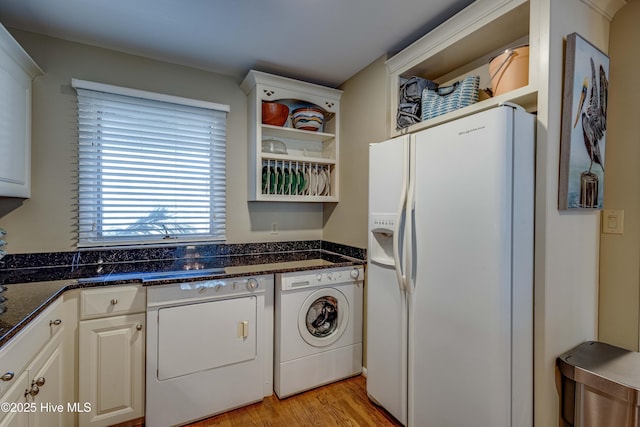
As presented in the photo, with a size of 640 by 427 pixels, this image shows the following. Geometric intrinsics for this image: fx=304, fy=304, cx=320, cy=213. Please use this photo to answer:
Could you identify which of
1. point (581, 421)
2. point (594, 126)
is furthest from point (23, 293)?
point (594, 126)

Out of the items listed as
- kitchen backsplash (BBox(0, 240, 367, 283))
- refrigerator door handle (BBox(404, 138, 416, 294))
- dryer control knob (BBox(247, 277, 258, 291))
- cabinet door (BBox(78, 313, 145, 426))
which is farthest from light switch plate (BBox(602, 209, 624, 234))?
cabinet door (BBox(78, 313, 145, 426))

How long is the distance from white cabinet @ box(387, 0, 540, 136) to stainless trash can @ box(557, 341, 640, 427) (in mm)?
1266

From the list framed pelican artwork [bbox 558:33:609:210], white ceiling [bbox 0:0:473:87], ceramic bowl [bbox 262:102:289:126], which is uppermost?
white ceiling [bbox 0:0:473:87]

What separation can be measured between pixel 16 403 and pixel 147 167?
1626 mm

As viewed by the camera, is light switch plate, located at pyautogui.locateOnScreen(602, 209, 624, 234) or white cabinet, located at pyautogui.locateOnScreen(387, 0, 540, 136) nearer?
white cabinet, located at pyautogui.locateOnScreen(387, 0, 540, 136)

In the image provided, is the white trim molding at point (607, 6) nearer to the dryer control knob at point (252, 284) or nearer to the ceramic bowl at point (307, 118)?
the ceramic bowl at point (307, 118)

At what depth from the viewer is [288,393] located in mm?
2168

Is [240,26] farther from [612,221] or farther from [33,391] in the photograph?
[612,221]

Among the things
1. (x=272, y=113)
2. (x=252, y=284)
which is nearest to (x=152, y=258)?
(x=252, y=284)

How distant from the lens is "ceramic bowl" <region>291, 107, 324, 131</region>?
270 centimetres

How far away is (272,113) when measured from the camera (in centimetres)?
257

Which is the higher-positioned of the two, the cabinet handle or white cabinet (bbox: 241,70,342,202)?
white cabinet (bbox: 241,70,342,202)

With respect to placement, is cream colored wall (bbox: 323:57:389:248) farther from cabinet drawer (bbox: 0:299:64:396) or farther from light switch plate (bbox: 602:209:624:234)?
cabinet drawer (bbox: 0:299:64:396)

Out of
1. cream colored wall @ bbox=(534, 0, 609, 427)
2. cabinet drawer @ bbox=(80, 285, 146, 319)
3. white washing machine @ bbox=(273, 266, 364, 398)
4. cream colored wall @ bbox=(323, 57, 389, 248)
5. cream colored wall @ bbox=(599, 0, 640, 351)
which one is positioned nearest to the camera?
cream colored wall @ bbox=(534, 0, 609, 427)
